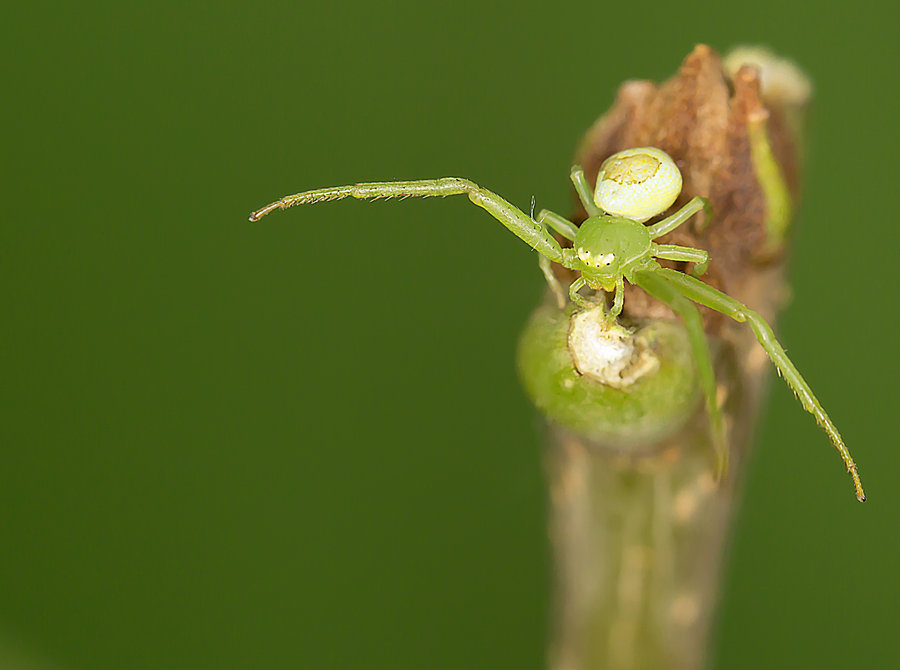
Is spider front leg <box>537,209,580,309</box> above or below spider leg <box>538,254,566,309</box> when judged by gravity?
above

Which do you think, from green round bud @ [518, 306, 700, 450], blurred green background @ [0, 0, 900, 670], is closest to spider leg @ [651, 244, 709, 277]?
green round bud @ [518, 306, 700, 450]

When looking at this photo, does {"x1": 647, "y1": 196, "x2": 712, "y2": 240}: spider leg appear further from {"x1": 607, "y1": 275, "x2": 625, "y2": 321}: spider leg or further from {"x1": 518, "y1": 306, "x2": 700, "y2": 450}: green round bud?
{"x1": 518, "y1": 306, "x2": 700, "y2": 450}: green round bud

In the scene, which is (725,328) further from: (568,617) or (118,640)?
(118,640)

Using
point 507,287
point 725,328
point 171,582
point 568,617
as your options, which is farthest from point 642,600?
point 171,582

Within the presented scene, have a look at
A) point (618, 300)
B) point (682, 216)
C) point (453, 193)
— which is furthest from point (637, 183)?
point (453, 193)

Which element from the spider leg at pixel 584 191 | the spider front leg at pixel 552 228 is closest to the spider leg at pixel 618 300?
the spider front leg at pixel 552 228

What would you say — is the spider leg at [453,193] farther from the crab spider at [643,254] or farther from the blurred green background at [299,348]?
the blurred green background at [299,348]

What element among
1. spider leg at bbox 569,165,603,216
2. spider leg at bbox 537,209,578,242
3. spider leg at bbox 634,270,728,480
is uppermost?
spider leg at bbox 569,165,603,216
